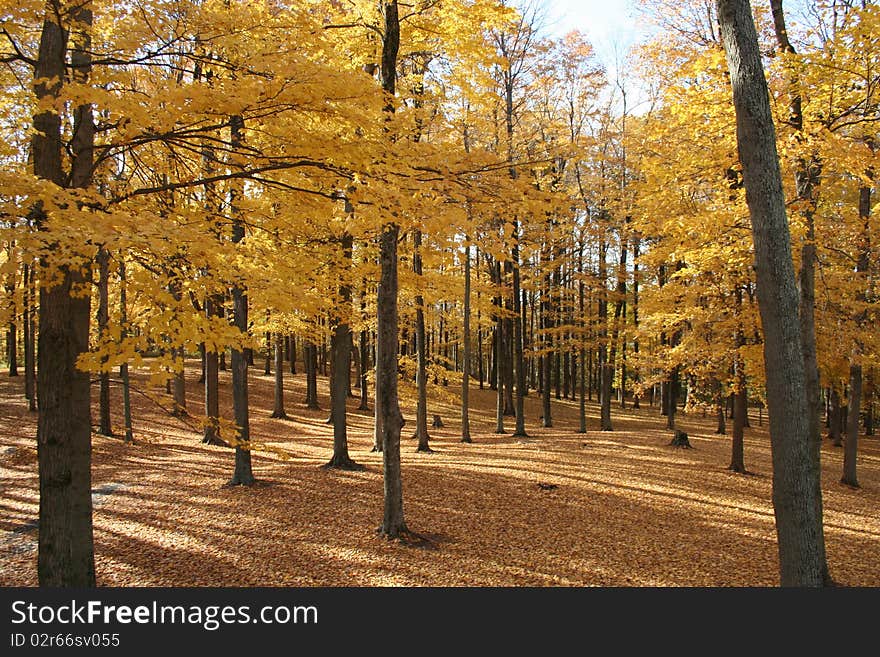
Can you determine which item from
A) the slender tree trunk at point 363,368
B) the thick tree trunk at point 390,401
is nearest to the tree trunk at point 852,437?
the thick tree trunk at point 390,401

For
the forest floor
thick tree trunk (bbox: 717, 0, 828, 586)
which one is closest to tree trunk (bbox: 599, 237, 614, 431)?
the forest floor

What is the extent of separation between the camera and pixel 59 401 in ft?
15.1

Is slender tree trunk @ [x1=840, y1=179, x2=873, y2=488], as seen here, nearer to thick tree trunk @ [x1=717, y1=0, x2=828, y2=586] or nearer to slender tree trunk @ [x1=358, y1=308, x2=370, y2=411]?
thick tree trunk @ [x1=717, y1=0, x2=828, y2=586]

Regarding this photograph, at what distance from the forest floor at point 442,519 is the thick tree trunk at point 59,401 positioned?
0.95 meters

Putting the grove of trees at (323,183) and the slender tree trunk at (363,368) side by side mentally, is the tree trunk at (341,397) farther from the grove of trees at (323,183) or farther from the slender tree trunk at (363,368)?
the slender tree trunk at (363,368)

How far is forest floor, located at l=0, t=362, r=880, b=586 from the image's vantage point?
6613 mm

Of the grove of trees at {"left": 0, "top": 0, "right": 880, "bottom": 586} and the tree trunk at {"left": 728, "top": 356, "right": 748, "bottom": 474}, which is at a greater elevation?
the grove of trees at {"left": 0, "top": 0, "right": 880, "bottom": 586}

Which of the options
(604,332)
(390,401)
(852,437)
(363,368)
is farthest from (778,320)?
(363,368)

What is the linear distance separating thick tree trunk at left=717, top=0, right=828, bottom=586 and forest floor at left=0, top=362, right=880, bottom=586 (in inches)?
96.9

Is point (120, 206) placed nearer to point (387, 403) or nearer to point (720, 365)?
point (387, 403)

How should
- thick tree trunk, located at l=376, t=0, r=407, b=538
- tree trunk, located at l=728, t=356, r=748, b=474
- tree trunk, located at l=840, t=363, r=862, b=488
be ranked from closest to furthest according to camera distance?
thick tree trunk, located at l=376, t=0, r=407, b=538
tree trunk, located at l=840, t=363, r=862, b=488
tree trunk, located at l=728, t=356, r=748, b=474

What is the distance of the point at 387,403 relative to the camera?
741 centimetres

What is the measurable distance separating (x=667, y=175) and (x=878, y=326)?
848 centimetres

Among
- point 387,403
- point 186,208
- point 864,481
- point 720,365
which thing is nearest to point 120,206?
point 186,208
